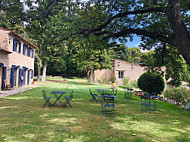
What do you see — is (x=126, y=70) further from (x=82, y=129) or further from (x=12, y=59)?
(x=82, y=129)

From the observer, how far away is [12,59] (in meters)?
15.9

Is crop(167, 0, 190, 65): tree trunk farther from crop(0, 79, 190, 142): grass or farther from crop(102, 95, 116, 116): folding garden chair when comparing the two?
crop(102, 95, 116, 116): folding garden chair

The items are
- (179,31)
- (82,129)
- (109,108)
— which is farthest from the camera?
(109,108)

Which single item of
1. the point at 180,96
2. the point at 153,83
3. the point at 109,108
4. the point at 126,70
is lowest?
the point at 109,108

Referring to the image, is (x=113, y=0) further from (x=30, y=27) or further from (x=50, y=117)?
(x=30, y=27)

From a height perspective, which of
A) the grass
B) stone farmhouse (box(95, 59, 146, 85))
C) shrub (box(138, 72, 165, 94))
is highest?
stone farmhouse (box(95, 59, 146, 85))

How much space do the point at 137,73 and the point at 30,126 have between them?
96.9 ft

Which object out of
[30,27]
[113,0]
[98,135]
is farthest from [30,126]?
[30,27]

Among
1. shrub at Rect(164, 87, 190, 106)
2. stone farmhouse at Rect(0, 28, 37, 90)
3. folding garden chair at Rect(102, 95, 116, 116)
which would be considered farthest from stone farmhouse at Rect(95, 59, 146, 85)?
folding garden chair at Rect(102, 95, 116, 116)

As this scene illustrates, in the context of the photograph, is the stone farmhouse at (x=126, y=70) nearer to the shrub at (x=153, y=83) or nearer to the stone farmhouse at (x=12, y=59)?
the shrub at (x=153, y=83)

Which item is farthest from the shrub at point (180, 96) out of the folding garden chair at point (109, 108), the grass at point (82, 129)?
the folding garden chair at point (109, 108)

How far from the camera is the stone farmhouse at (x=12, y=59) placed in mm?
14453

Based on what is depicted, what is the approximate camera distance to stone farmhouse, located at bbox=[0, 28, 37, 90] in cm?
1445

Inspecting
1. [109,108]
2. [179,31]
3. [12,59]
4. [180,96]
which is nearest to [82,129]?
[109,108]
